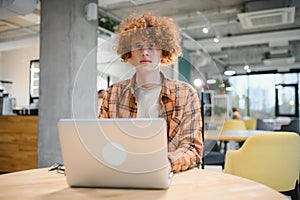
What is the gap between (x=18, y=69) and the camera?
8.45m

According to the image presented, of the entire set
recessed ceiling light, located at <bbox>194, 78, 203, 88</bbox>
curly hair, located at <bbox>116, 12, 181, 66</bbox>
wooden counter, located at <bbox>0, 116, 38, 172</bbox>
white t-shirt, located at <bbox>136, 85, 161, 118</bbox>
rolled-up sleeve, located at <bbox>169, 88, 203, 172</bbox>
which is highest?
curly hair, located at <bbox>116, 12, 181, 66</bbox>

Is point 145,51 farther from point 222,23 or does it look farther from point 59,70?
point 222,23

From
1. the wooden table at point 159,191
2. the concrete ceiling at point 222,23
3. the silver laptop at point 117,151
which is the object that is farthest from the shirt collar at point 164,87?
the concrete ceiling at point 222,23

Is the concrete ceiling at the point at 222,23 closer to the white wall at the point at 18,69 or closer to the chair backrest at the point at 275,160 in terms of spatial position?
the white wall at the point at 18,69

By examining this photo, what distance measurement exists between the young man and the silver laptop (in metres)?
0.43

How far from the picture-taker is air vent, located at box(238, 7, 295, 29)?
17.0 ft

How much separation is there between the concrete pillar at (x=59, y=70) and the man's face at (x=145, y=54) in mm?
2370

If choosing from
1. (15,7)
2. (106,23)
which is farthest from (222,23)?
(15,7)

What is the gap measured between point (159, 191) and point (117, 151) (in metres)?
0.19

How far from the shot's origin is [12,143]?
4.80 meters

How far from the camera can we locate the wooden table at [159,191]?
920 millimetres

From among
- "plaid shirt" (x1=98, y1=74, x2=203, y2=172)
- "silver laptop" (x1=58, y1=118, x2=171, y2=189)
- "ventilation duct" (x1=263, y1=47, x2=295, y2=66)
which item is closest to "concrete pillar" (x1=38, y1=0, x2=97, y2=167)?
"plaid shirt" (x1=98, y1=74, x2=203, y2=172)

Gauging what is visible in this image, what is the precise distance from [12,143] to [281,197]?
4.66 m

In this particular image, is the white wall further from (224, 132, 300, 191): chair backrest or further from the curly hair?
(224, 132, 300, 191): chair backrest
